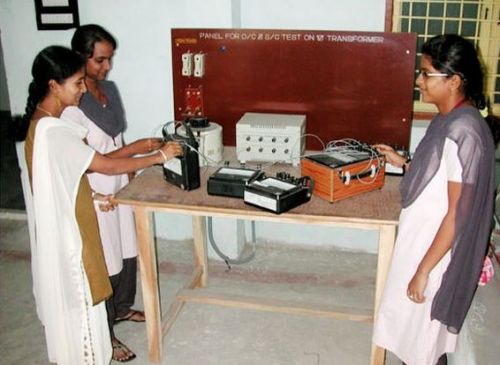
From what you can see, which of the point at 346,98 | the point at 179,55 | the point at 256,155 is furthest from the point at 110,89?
the point at 346,98

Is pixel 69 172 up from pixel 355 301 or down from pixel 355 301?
up

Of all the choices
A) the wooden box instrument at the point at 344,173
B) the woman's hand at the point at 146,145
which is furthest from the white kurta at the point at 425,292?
the woman's hand at the point at 146,145

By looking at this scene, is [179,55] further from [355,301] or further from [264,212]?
[355,301]

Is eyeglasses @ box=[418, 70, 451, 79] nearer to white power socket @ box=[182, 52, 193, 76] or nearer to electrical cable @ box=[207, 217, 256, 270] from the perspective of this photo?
white power socket @ box=[182, 52, 193, 76]

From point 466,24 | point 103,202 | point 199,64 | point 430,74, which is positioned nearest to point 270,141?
point 199,64

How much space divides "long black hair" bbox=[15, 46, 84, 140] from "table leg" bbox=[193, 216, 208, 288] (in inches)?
46.8

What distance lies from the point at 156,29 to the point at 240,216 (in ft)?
4.98

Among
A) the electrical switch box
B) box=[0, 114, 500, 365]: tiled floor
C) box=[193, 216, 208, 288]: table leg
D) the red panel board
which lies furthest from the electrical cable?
the electrical switch box

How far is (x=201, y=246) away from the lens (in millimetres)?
3135

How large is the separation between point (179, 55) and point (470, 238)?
1850 mm

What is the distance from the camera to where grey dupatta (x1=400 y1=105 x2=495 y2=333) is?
5.75 ft

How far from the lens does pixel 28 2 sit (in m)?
3.28

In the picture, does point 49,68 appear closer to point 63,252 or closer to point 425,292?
point 63,252

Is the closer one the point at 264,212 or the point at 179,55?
the point at 264,212
